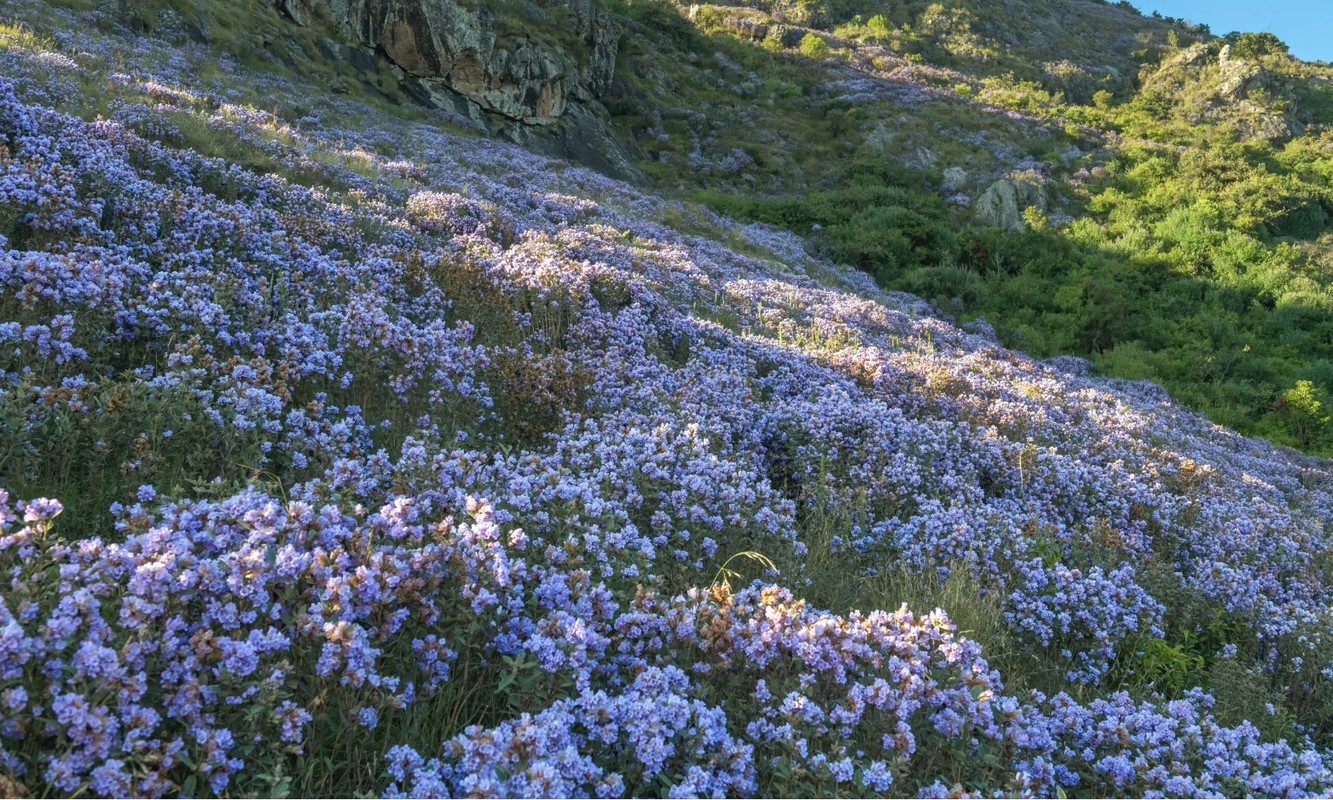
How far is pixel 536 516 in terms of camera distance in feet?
10.5

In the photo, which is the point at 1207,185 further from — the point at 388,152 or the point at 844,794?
the point at 844,794

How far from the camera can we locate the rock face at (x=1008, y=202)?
2489 centimetres

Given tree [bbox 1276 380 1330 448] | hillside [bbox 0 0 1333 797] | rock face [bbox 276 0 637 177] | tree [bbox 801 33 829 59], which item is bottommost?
hillside [bbox 0 0 1333 797]

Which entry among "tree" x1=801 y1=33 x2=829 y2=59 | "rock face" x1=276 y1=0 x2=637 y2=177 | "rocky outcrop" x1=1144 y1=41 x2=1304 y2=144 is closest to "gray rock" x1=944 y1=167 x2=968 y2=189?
"rock face" x1=276 y1=0 x2=637 y2=177

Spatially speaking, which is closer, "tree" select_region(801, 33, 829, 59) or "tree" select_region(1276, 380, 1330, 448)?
"tree" select_region(1276, 380, 1330, 448)

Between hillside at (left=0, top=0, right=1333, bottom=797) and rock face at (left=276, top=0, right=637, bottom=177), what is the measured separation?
376 inches

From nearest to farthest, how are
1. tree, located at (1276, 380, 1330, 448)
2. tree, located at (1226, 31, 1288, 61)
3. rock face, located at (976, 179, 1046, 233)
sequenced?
tree, located at (1276, 380, 1330, 448), rock face, located at (976, 179, 1046, 233), tree, located at (1226, 31, 1288, 61)

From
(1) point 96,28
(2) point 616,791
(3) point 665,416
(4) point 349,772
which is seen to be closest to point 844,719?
(2) point 616,791

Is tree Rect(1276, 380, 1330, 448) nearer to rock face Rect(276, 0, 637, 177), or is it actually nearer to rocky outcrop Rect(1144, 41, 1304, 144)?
rock face Rect(276, 0, 637, 177)

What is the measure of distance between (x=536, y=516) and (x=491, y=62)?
79.5 ft

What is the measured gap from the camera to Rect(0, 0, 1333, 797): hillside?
210cm

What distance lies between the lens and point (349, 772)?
2191mm

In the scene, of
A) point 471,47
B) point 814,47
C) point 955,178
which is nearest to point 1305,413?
point 955,178

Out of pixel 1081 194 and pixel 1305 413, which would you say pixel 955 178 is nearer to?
pixel 1081 194
